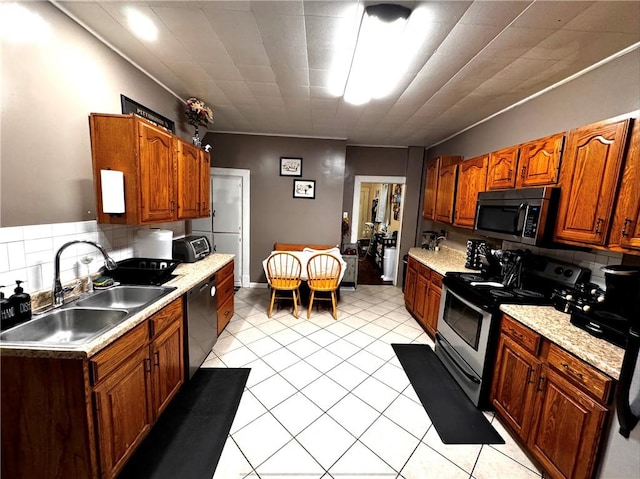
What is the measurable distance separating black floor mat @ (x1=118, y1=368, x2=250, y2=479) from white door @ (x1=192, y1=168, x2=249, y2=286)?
8.37 ft

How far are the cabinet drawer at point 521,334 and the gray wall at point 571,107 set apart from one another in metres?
1.57

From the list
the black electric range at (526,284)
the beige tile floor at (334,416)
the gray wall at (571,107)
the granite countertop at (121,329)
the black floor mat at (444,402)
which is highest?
the gray wall at (571,107)

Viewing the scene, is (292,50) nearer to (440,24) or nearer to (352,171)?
(440,24)

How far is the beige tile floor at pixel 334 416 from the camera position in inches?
59.1

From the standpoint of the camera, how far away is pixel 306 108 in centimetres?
306

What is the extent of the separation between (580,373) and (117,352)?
230 centimetres

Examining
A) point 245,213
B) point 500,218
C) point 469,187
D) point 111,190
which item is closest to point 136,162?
point 111,190

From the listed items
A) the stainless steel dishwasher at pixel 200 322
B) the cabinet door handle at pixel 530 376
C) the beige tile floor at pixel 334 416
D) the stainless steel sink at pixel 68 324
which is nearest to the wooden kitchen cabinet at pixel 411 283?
the beige tile floor at pixel 334 416

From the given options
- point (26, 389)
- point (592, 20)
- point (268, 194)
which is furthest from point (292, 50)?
point (268, 194)

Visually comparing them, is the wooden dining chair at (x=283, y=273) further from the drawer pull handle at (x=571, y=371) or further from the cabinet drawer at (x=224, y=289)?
the drawer pull handle at (x=571, y=371)

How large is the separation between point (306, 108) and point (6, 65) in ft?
7.80

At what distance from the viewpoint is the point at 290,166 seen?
4.36 m

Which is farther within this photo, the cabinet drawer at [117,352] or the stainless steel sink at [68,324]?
the stainless steel sink at [68,324]

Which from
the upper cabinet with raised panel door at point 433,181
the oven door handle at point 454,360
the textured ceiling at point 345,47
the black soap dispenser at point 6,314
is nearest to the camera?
the black soap dispenser at point 6,314
